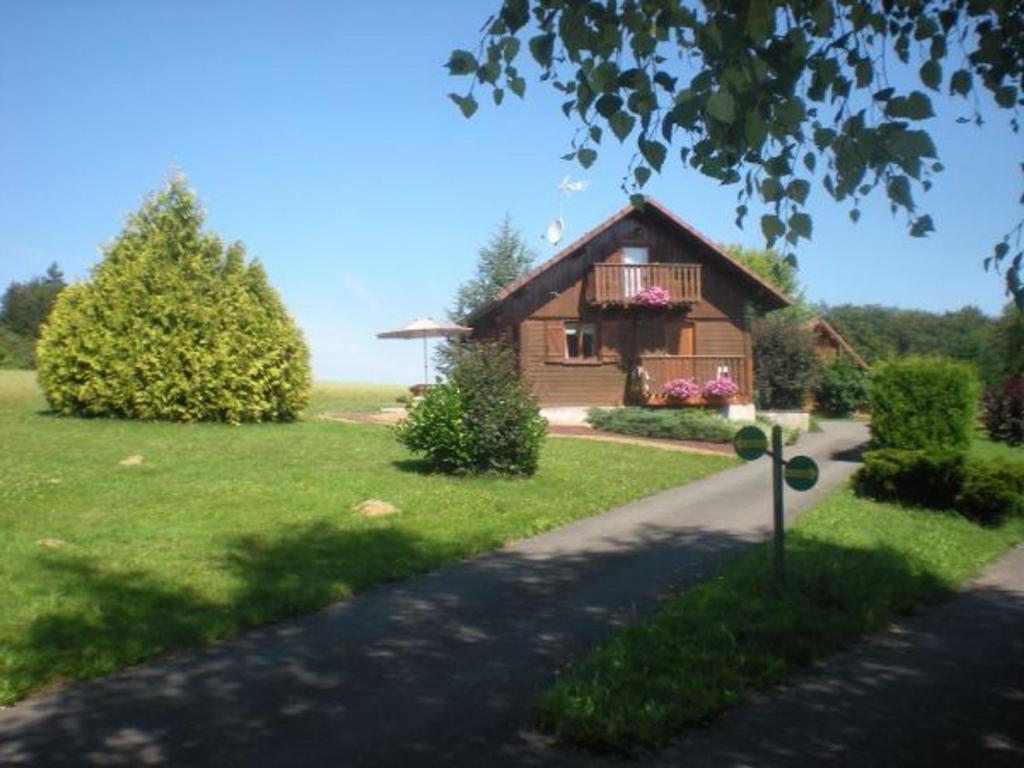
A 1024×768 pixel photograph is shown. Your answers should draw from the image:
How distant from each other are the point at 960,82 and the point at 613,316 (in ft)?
81.4

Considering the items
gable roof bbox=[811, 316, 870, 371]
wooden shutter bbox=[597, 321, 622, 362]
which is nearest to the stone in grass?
wooden shutter bbox=[597, 321, 622, 362]

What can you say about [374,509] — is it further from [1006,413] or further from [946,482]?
[1006,413]

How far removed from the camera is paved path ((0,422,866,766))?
441 centimetres

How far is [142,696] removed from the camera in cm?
515

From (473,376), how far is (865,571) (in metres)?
6.78

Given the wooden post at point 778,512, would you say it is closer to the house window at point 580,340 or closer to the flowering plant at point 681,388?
the flowering plant at point 681,388

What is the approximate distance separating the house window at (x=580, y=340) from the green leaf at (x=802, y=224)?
24.7 metres

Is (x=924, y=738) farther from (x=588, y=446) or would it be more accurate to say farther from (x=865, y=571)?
Result: (x=588, y=446)

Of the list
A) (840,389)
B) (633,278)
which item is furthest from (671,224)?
(840,389)

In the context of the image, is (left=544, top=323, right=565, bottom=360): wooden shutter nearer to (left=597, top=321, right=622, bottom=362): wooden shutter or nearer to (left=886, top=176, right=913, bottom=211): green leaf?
(left=597, top=321, right=622, bottom=362): wooden shutter

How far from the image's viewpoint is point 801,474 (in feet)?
25.0

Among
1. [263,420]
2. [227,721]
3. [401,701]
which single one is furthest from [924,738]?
[263,420]

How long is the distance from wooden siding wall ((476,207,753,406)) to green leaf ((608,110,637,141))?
2343 cm

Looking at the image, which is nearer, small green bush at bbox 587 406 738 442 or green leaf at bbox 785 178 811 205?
green leaf at bbox 785 178 811 205
